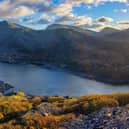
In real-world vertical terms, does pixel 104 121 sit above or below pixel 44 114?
above

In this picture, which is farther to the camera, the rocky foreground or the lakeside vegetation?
the lakeside vegetation

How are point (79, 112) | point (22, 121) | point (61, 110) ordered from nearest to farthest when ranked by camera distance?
point (22, 121) < point (79, 112) < point (61, 110)

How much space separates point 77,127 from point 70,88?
128179 millimetres

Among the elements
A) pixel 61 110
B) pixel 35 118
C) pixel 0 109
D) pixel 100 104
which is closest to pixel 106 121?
pixel 35 118

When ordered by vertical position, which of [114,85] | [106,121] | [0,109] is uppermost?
[106,121]

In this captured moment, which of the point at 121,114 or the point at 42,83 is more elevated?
the point at 121,114

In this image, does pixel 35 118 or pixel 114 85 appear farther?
pixel 114 85

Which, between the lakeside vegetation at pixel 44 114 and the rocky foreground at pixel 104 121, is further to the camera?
the lakeside vegetation at pixel 44 114

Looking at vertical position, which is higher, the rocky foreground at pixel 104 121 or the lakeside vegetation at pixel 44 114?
the rocky foreground at pixel 104 121

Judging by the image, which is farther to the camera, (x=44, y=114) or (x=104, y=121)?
(x=44, y=114)

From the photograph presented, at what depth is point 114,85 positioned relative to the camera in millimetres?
187125

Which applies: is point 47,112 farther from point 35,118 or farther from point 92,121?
point 92,121

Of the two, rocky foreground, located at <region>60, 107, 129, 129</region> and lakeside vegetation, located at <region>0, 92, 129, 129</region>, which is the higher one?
rocky foreground, located at <region>60, 107, 129, 129</region>

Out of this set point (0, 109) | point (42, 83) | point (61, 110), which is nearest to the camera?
point (61, 110)
